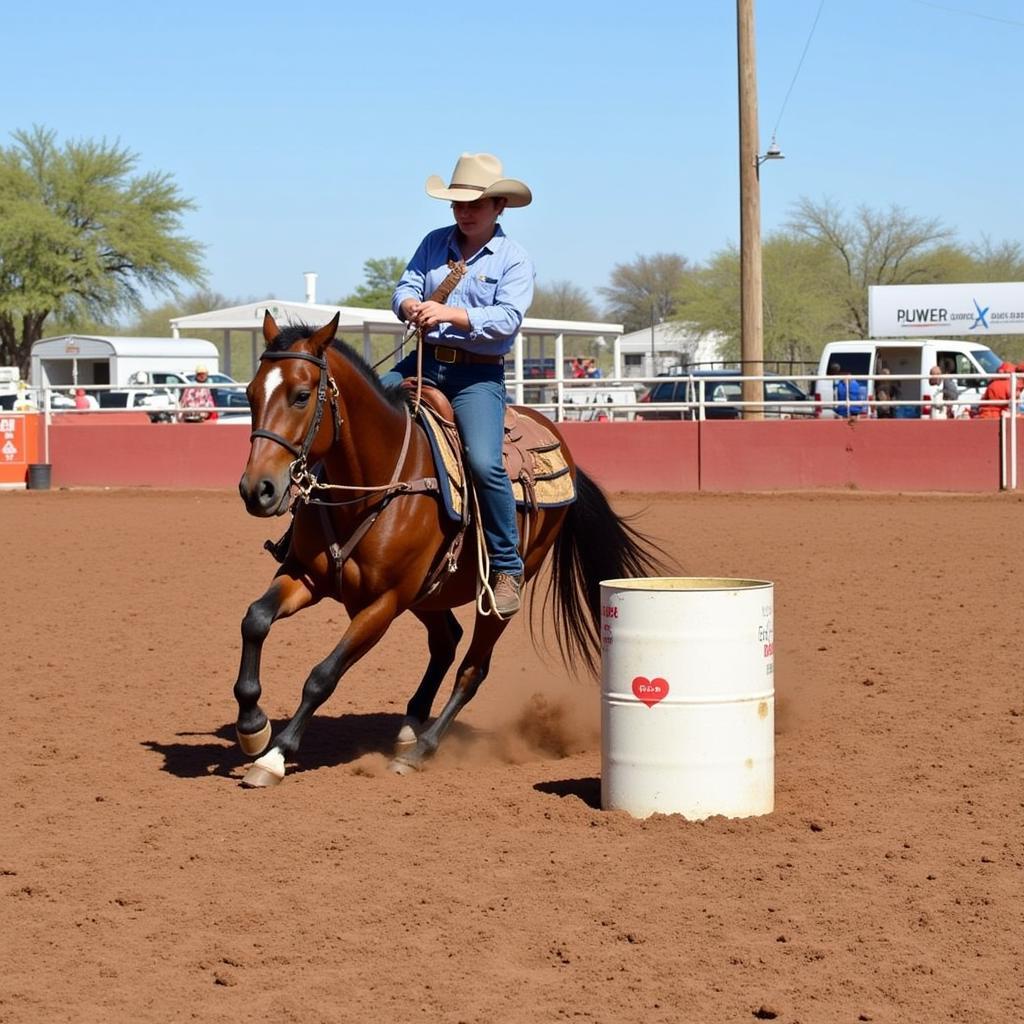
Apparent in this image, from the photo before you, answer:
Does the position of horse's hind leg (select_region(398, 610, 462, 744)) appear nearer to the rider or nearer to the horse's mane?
the rider

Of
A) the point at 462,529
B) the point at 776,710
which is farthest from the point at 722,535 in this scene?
the point at 462,529

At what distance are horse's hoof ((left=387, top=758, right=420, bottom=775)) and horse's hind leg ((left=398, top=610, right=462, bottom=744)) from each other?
0.29 m

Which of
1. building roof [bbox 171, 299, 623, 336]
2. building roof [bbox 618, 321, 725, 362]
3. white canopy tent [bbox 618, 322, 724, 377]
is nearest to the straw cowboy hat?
building roof [bbox 171, 299, 623, 336]

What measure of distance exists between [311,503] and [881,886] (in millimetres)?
2629

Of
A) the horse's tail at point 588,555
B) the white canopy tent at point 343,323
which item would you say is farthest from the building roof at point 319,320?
the horse's tail at point 588,555

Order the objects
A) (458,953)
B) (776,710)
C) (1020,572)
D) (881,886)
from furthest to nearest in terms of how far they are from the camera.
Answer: (1020,572) → (776,710) → (881,886) → (458,953)

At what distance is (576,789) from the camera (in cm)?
608

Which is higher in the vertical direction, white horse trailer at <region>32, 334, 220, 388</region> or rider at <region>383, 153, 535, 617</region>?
white horse trailer at <region>32, 334, 220, 388</region>

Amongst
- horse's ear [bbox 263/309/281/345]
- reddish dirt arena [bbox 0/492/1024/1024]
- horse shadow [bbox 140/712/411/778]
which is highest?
horse's ear [bbox 263/309/281/345]

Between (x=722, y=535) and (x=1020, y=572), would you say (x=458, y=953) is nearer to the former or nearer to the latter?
(x=1020, y=572)

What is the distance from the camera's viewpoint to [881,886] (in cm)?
467

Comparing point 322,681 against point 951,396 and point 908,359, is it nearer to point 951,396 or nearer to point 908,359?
point 951,396

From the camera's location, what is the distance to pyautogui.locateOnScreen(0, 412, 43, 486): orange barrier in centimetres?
2316

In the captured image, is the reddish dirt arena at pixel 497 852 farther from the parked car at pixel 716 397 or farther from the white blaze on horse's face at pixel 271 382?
the parked car at pixel 716 397
